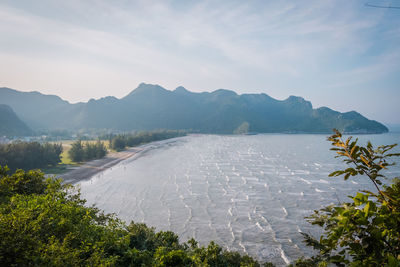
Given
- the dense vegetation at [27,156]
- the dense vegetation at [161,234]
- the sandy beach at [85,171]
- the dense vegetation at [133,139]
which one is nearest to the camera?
the dense vegetation at [161,234]

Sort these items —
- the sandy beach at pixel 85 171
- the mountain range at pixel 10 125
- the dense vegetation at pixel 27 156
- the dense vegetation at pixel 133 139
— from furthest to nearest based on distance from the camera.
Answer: the mountain range at pixel 10 125 → the dense vegetation at pixel 133 139 → the dense vegetation at pixel 27 156 → the sandy beach at pixel 85 171

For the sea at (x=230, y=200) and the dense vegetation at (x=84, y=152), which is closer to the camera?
the sea at (x=230, y=200)

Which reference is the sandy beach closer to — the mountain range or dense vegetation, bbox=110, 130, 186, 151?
dense vegetation, bbox=110, 130, 186, 151

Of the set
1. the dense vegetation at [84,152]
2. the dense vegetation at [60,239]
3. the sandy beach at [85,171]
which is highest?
the dense vegetation at [60,239]

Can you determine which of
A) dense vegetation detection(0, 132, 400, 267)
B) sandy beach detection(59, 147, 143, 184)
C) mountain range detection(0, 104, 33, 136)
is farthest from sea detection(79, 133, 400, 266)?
mountain range detection(0, 104, 33, 136)

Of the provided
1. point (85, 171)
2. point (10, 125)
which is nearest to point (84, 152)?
point (85, 171)

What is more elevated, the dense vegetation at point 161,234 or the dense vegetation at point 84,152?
the dense vegetation at point 161,234

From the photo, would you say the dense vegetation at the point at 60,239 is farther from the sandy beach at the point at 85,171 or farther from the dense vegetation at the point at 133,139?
the dense vegetation at the point at 133,139

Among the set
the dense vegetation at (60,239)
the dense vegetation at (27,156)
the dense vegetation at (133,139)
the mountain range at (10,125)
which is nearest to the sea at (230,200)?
the dense vegetation at (60,239)
